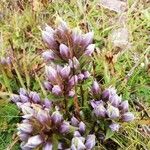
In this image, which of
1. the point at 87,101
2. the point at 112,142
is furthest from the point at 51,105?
the point at 112,142

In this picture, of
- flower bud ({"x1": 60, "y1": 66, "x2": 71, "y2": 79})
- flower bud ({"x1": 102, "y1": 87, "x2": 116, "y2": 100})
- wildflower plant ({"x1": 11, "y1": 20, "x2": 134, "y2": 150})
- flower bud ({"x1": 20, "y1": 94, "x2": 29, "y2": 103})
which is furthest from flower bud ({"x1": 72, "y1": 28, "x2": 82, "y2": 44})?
flower bud ({"x1": 20, "y1": 94, "x2": 29, "y2": 103})

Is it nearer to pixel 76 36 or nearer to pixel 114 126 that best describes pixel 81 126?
pixel 114 126

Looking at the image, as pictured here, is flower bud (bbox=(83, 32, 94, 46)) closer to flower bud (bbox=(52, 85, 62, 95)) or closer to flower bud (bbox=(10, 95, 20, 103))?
flower bud (bbox=(52, 85, 62, 95))

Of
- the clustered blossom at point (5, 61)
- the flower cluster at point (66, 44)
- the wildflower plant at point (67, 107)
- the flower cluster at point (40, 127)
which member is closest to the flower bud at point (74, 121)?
the wildflower plant at point (67, 107)

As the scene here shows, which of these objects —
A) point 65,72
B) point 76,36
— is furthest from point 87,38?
point 65,72

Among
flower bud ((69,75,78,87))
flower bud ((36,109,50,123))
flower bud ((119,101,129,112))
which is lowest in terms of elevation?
flower bud ((119,101,129,112))

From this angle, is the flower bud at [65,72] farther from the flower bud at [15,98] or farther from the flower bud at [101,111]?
the flower bud at [15,98]
